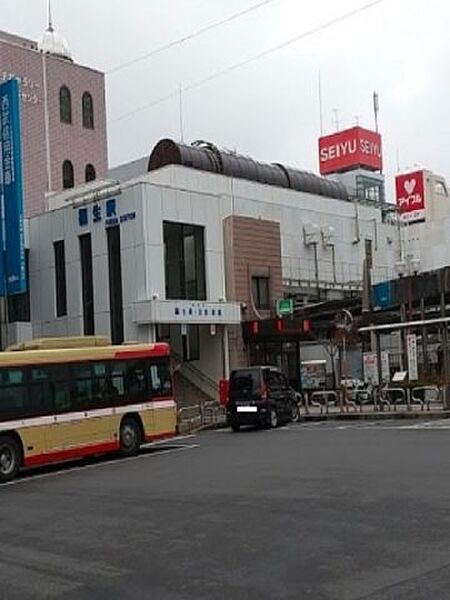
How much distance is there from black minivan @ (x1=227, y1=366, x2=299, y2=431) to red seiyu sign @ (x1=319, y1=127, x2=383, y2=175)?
225 feet

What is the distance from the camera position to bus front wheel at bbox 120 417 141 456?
→ 75.5ft

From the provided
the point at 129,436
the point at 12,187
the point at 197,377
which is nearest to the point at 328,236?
the point at 197,377

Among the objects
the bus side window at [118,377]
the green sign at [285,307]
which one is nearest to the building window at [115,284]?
the green sign at [285,307]

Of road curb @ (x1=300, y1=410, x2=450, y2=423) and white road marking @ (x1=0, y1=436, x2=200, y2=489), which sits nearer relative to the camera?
white road marking @ (x1=0, y1=436, x2=200, y2=489)

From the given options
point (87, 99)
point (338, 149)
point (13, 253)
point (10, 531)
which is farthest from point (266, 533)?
point (338, 149)

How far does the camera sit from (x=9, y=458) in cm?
1977

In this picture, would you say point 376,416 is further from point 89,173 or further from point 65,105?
point 65,105

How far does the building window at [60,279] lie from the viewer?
136 feet

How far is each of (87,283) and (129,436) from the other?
1798 centimetres

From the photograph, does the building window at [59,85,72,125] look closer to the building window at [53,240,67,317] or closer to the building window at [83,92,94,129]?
the building window at [83,92,94,129]

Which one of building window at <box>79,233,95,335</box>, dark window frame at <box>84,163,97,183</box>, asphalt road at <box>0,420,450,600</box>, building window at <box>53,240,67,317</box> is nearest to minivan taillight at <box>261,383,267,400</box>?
asphalt road at <box>0,420,450,600</box>

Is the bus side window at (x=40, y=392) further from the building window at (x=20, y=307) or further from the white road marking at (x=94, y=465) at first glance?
the building window at (x=20, y=307)

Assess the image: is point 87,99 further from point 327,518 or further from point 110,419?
point 327,518

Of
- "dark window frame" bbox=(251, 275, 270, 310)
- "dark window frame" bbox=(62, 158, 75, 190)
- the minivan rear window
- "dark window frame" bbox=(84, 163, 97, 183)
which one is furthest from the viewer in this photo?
"dark window frame" bbox=(84, 163, 97, 183)
